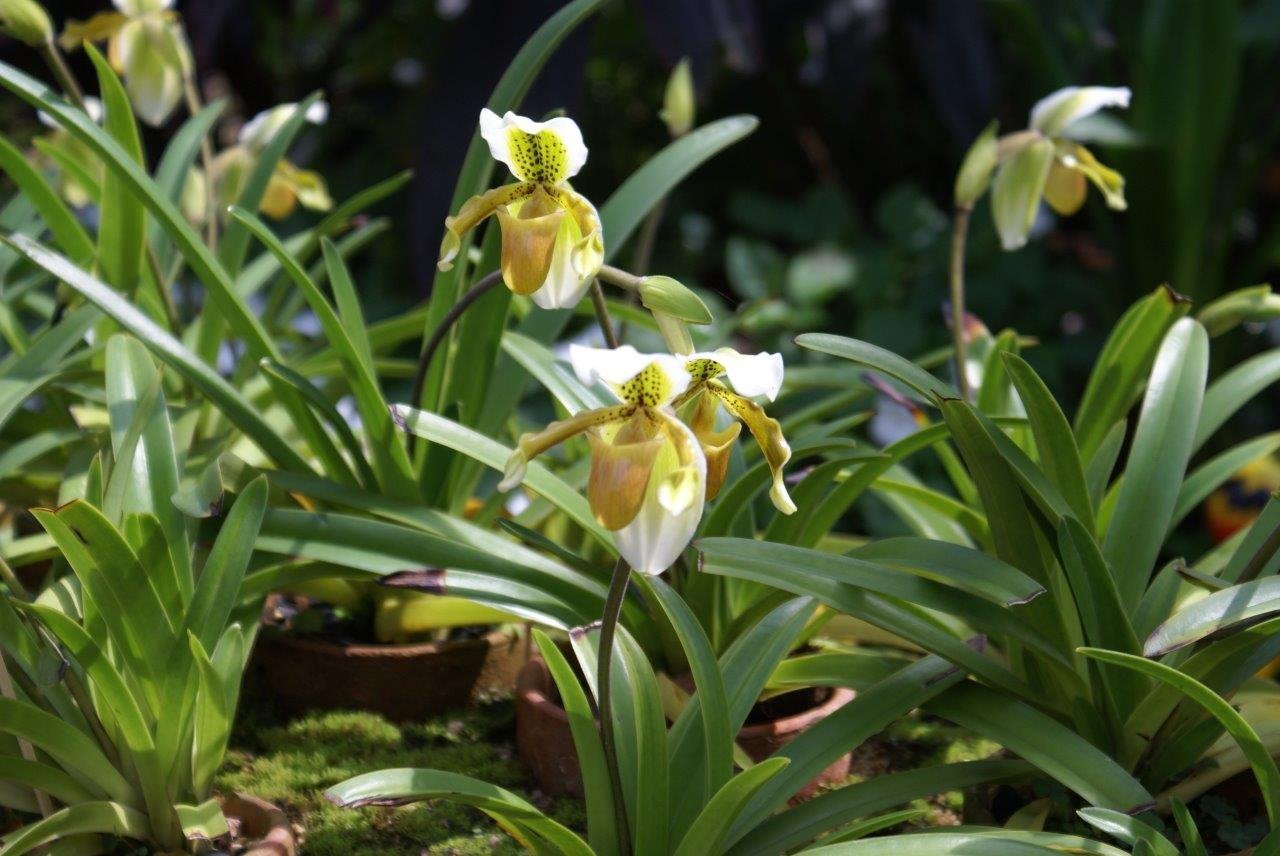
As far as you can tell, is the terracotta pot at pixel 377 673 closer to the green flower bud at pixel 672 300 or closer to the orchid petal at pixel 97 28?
the green flower bud at pixel 672 300

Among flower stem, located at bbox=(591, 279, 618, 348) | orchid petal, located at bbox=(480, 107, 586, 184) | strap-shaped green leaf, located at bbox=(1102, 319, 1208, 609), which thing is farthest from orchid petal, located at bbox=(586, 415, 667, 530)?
strap-shaped green leaf, located at bbox=(1102, 319, 1208, 609)

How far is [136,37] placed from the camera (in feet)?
5.02

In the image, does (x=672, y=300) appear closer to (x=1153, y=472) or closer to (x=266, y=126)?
(x=1153, y=472)

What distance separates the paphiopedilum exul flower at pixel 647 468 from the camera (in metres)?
0.76

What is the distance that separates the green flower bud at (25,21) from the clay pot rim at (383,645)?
73cm

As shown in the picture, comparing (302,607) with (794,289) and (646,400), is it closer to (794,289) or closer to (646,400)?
(646,400)

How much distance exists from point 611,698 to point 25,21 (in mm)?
1018

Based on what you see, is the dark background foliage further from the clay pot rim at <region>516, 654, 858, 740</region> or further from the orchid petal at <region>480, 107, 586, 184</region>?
the orchid petal at <region>480, 107, 586, 184</region>

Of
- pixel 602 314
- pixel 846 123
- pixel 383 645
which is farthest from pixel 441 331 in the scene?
pixel 846 123

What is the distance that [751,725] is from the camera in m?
1.21

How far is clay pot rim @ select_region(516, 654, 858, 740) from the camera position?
1168mm

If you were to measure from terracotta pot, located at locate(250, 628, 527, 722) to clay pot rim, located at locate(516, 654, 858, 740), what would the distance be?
0.11 meters

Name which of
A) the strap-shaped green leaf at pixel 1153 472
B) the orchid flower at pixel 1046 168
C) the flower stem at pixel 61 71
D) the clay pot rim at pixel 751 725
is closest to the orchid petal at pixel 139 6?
the flower stem at pixel 61 71

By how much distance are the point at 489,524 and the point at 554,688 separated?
29 centimetres
